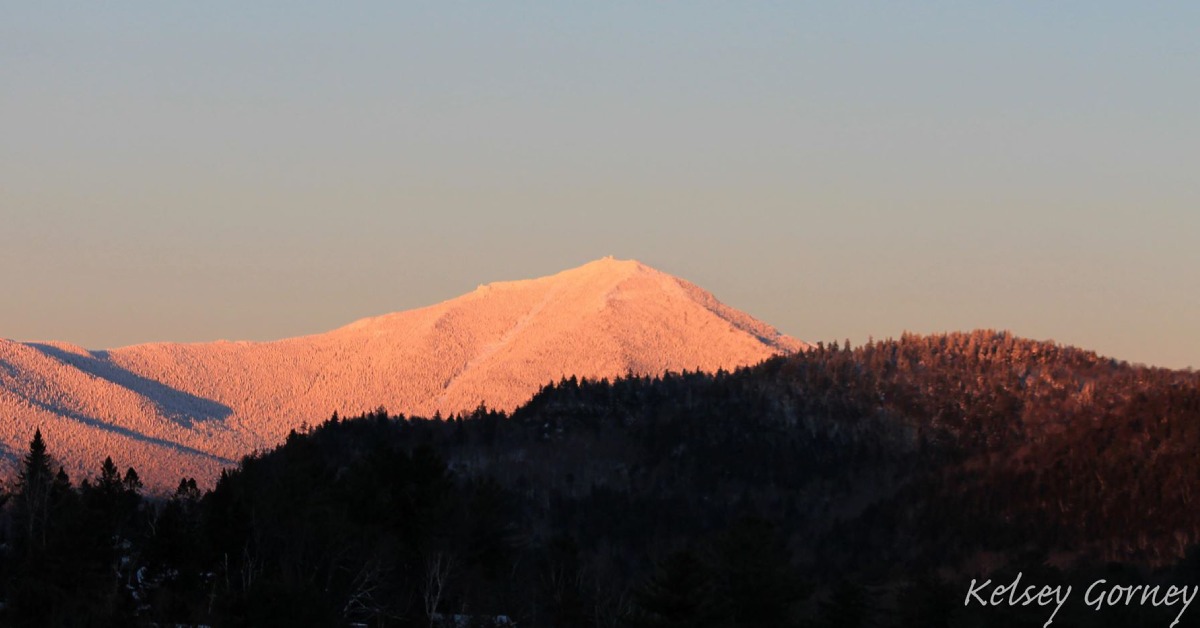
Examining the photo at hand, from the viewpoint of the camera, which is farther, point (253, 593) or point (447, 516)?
point (447, 516)

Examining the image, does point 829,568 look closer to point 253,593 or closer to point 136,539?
point 136,539

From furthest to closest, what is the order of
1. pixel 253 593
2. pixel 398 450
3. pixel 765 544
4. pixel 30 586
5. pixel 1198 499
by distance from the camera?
pixel 1198 499 < pixel 398 450 < pixel 765 544 < pixel 30 586 < pixel 253 593

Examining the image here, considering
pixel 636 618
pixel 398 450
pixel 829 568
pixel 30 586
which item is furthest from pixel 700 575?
pixel 829 568

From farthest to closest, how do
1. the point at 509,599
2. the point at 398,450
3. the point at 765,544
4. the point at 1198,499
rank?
the point at 1198,499 → the point at 398,450 → the point at 509,599 → the point at 765,544

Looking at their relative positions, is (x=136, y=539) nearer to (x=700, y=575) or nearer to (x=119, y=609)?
(x=119, y=609)

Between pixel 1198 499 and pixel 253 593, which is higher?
pixel 1198 499

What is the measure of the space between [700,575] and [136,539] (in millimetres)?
54862

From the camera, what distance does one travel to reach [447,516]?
113m

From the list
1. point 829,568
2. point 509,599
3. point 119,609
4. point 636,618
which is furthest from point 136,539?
point 829,568

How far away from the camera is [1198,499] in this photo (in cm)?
19288

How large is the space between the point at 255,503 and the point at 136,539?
17.0 meters

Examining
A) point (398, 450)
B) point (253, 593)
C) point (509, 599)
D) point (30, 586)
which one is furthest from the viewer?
point (398, 450)

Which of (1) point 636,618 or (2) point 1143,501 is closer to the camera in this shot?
(1) point 636,618

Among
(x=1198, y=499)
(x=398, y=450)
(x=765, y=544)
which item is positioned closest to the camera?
(x=765, y=544)
